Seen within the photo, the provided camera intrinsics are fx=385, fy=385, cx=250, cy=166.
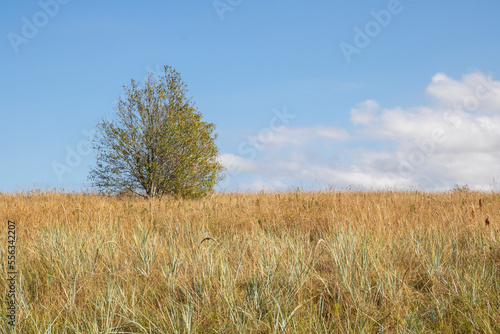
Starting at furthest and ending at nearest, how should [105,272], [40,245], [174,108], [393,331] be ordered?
[174,108]
[40,245]
[105,272]
[393,331]

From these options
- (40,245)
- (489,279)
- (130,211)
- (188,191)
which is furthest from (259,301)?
(188,191)

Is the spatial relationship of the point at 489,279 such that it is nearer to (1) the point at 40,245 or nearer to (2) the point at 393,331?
(2) the point at 393,331

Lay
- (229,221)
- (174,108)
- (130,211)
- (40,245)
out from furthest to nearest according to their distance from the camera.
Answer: (174,108) < (130,211) < (229,221) < (40,245)

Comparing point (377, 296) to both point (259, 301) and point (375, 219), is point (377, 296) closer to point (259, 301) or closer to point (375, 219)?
point (259, 301)

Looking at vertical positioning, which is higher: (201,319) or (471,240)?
(471,240)

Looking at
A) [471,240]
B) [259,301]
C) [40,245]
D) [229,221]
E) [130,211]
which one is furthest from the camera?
[130,211]

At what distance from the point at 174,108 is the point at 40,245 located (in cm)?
1097

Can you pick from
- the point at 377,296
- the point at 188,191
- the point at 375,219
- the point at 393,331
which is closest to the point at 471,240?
the point at 375,219

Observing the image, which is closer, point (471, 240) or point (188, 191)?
point (471, 240)

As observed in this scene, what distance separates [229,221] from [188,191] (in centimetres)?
797

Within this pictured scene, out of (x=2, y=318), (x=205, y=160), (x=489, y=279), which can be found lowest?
(x=2, y=318)

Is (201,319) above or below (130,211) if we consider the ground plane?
below

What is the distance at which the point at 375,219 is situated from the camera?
279 inches

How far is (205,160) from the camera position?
53.2 feet
